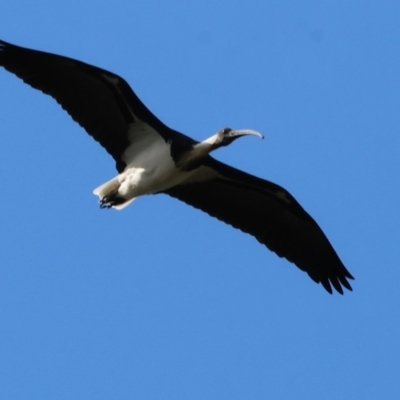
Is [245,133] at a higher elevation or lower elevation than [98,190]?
higher

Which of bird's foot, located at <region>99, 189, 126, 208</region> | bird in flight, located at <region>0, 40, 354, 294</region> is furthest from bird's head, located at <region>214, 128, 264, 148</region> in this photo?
bird's foot, located at <region>99, 189, 126, 208</region>

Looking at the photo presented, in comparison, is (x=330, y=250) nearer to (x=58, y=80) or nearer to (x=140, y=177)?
(x=140, y=177)

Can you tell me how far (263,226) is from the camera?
2083cm

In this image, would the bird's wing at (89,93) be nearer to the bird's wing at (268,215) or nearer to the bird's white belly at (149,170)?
the bird's white belly at (149,170)

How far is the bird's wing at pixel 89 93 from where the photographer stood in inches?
Result: 733

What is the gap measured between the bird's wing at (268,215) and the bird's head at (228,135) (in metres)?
0.66

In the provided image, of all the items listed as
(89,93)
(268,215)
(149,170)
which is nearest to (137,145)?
(149,170)

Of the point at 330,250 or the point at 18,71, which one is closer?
the point at 18,71

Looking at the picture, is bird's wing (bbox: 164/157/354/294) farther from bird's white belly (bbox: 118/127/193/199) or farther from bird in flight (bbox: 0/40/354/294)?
bird's white belly (bbox: 118/127/193/199)

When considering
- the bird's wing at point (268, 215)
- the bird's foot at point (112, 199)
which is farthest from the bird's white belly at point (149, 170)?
the bird's wing at point (268, 215)

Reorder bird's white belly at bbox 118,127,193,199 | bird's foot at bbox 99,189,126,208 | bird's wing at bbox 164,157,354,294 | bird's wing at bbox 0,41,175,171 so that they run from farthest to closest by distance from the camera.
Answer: bird's wing at bbox 164,157,354,294, bird's foot at bbox 99,189,126,208, bird's white belly at bbox 118,127,193,199, bird's wing at bbox 0,41,175,171

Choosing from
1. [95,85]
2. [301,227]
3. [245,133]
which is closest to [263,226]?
[301,227]

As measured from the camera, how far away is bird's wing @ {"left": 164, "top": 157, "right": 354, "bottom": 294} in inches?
797

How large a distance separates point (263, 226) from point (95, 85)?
4.13 metres
